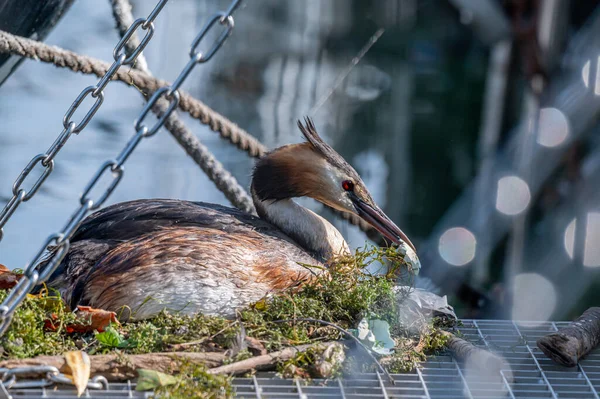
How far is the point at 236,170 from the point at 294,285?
14.3 ft

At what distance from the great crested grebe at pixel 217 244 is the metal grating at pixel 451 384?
586 mm

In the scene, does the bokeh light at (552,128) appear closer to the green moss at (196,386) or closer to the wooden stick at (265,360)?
the wooden stick at (265,360)

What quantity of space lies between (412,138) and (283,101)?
6.85ft

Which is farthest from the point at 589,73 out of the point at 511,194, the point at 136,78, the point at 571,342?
the point at 571,342

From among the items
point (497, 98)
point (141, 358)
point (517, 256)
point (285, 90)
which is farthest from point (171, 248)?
point (285, 90)

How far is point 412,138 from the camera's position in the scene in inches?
446

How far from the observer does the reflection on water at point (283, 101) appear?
7559 millimetres

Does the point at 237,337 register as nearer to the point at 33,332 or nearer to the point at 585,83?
the point at 33,332

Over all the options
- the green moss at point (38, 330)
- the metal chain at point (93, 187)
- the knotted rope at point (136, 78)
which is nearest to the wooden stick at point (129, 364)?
the green moss at point (38, 330)

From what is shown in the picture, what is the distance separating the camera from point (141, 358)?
288 centimetres

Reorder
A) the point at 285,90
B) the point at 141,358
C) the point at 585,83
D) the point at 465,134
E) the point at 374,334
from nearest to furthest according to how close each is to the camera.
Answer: the point at 141,358, the point at 374,334, the point at 585,83, the point at 285,90, the point at 465,134

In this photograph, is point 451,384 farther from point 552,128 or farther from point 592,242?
point 592,242

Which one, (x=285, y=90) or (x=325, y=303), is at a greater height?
(x=285, y=90)

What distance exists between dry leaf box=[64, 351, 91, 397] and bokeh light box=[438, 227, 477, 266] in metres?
5.03
